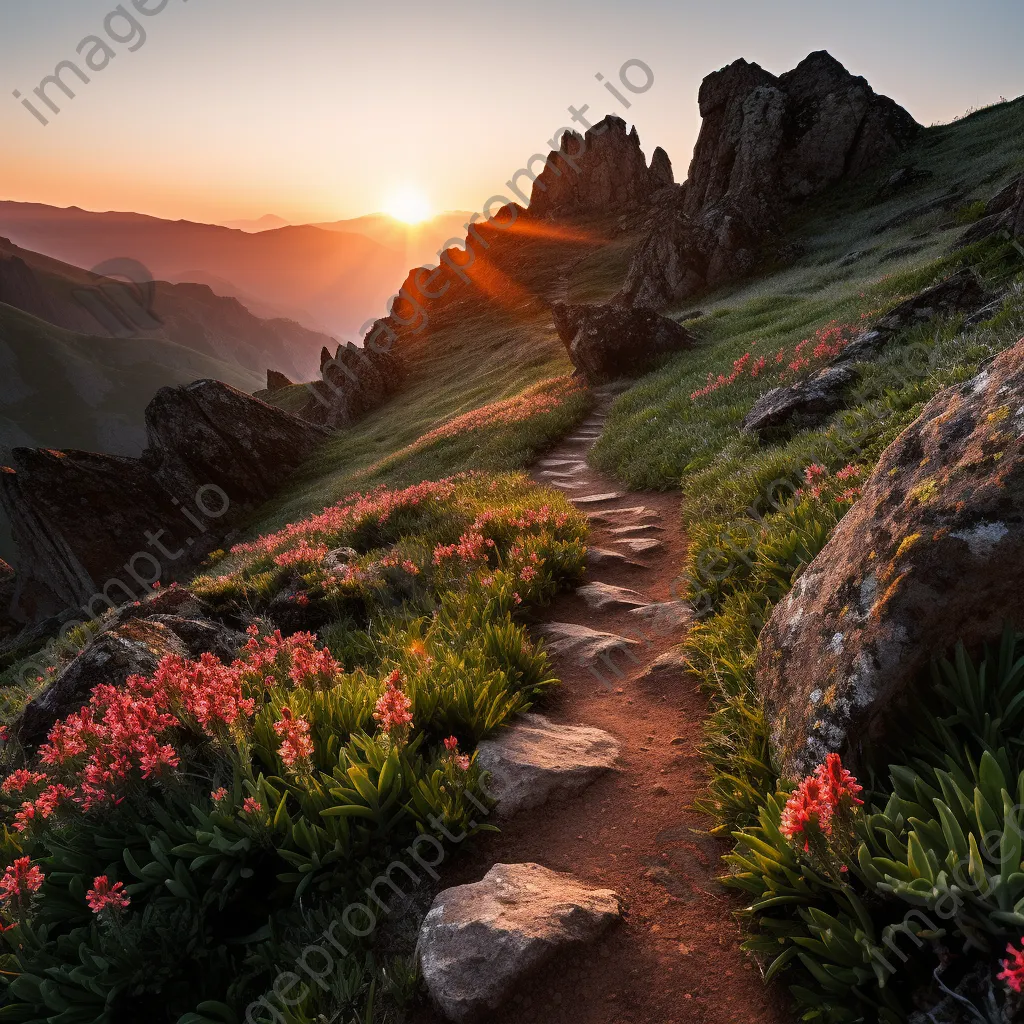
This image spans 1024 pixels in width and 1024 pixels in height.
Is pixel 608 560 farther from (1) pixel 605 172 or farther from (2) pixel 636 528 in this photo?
(1) pixel 605 172

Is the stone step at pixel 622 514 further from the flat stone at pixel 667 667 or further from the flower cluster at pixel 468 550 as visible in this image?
the flat stone at pixel 667 667

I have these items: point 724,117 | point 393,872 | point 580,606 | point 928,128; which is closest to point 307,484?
point 580,606

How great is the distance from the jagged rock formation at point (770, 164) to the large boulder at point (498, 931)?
46.1 m

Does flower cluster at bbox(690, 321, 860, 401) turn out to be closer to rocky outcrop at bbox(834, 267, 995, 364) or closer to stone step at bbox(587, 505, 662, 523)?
rocky outcrop at bbox(834, 267, 995, 364)

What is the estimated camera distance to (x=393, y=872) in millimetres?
3707

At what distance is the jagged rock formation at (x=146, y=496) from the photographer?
38.2 metres

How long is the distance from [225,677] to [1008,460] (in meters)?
5.56

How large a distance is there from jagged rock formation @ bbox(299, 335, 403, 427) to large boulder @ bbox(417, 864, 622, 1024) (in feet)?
190

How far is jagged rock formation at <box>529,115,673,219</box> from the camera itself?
310 feet

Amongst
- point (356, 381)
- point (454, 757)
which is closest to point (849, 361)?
point (454, 757)

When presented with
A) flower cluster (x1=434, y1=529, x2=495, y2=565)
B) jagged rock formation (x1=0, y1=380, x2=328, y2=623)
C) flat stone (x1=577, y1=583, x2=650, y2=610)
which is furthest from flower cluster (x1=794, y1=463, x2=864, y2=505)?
jagged rock formation (x1=0, y1=380, x2=328, y2=623)

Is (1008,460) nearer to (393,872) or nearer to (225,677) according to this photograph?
(393,872)

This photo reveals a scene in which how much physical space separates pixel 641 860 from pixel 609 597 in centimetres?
390

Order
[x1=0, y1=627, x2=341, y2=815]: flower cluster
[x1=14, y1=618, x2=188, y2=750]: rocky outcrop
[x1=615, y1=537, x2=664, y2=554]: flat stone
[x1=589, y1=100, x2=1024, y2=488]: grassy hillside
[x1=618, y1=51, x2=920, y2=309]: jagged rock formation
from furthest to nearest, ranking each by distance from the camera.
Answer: [x1=618, y1=51, x2=920, y2=309]: jagged rock formation
[x1=589, y1=100, x2=1024, y2=488]: grassy hillside
[x1=615, y1=537, x2=664, y2=554]: flat stone
[x1=14, y1=618, x2=188, y2=750]: rocky outcrop
[x1=0, y1=627, x2=341, y2=815]: flower cluster
